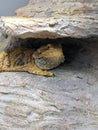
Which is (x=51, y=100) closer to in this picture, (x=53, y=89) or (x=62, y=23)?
(x=53, y=89)

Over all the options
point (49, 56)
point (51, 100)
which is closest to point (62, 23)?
point (49, 56)

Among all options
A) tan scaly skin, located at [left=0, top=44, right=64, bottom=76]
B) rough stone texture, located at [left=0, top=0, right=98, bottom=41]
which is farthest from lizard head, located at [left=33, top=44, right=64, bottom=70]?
rough stone texture, located at [left=0, top=0, right=98, bottom=41]

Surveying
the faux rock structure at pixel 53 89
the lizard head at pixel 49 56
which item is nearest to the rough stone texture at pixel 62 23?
the faux rock structure at pixel 53 89

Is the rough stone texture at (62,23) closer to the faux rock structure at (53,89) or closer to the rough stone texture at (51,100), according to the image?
the faux rock structure at (53,89)

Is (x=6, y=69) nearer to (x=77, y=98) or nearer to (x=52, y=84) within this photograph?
(x=52, y=84)

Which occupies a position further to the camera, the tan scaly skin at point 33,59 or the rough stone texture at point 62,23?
the tan scaly skin at point 33,59

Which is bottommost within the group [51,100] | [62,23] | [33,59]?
[51,100]

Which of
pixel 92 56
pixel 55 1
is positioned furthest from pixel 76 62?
pixel 55 1

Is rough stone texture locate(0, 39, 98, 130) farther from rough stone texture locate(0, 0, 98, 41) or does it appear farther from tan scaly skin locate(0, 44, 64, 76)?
rough stone texture locate(0, 0, 98, 41)
